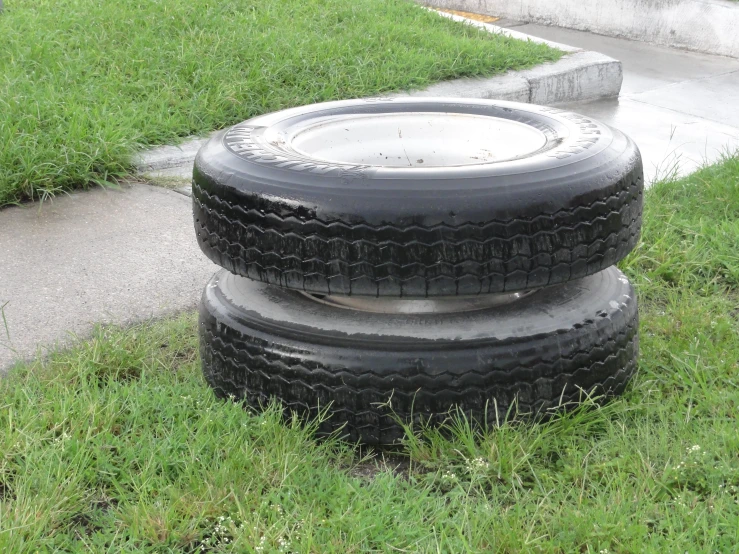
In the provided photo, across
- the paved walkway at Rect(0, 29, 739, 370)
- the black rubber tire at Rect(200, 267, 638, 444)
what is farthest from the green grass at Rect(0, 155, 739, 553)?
the paved walkway at Rect(0, 29, 739, 370)

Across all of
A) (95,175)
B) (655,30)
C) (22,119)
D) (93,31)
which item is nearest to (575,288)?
(95,175)

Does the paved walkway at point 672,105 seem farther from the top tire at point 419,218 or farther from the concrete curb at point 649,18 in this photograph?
the top tire at point 419,218

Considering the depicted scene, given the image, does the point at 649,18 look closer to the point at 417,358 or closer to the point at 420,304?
the point at 420,304

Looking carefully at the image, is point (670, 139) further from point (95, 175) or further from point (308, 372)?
point (308, 372)

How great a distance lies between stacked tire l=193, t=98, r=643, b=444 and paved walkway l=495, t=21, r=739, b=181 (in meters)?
2.30

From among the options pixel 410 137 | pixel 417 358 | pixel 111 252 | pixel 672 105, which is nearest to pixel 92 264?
pixel 111 252

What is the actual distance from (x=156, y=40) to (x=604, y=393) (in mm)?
4217

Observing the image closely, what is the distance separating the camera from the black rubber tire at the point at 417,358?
214cm

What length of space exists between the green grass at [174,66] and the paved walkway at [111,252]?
28cm

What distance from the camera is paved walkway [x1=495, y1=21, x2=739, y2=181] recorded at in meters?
4.93

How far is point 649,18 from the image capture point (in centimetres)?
847

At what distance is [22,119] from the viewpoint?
14.2 ft

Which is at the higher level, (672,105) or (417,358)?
(417,358)

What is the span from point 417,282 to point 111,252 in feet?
6.38
